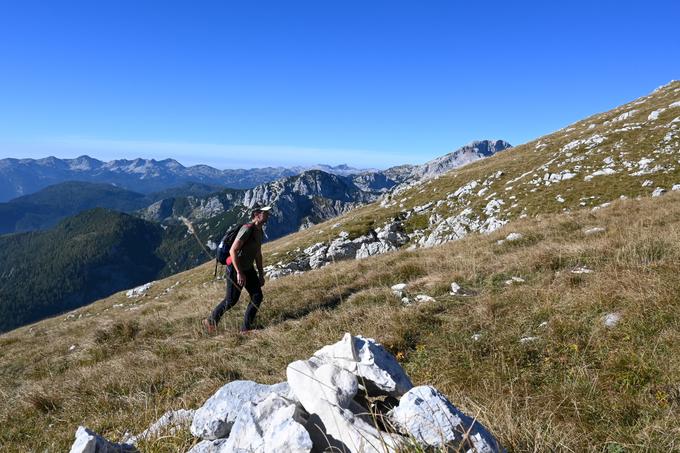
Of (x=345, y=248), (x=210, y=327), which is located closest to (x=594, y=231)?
(x=210, y=327)

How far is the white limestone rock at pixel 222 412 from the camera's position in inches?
138

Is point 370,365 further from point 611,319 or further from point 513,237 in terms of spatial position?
point 513,237

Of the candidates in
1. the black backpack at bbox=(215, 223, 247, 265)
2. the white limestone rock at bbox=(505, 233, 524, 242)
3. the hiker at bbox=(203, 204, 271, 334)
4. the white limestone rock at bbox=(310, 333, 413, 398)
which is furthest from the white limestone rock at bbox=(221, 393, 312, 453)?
the white limestone rock at bbox=(505, 233, 524, 242)

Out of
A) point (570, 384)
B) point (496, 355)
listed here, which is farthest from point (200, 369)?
point (570, 384)

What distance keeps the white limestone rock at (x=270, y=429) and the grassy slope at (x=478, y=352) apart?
93cm

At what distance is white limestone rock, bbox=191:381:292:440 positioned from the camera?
3496 millimetres

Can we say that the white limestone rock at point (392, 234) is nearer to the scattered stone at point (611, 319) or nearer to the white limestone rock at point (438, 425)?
the scattered stone at point (611, 319)

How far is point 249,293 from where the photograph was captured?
29.7 feet

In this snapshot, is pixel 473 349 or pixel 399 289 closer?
pixel 473 349

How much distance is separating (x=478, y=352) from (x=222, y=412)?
341 centimetres

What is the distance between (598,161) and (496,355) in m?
29.0

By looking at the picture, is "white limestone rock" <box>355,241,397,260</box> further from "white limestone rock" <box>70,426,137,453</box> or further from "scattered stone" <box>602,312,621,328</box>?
"white limestone rock" <box>70,426,137,453</box>

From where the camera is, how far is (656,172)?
22688 mm

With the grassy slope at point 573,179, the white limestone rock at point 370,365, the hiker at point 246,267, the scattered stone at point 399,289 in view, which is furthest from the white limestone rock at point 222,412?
the grassy slope at point 573,179
